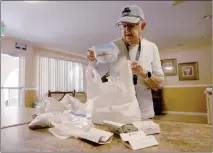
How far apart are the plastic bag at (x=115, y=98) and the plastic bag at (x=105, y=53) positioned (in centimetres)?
7

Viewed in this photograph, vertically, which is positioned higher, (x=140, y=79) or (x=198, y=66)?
(x=198, y=66)

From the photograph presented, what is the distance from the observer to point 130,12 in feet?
2.23

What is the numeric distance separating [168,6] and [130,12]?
1.70m

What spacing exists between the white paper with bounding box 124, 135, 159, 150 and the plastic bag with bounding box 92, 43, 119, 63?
0.34 meters

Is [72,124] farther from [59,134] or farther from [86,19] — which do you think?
[86,19]

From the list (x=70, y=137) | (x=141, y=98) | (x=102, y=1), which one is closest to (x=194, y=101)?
(x=102, y=1)

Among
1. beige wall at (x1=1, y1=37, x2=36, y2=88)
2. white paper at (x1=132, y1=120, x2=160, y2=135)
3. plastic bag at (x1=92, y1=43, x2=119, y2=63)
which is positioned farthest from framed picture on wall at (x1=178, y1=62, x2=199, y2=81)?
white paper at (x1=132, y1=120, x2=160, y2=135)

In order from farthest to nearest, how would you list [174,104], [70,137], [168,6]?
[174,104] < [168,6] < [70,137]

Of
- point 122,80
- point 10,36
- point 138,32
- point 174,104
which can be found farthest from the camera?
point 174,104

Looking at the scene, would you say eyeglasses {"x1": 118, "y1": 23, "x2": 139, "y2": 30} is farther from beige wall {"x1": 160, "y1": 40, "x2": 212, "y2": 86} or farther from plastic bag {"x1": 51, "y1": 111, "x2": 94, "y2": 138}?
beige wall {"x1": 160, "y1": 40, "x2": 212, "y2": 86}

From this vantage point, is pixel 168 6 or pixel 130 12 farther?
pixel 168 6

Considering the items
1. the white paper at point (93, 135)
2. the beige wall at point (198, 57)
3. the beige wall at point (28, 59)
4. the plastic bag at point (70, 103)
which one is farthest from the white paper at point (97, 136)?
the beige wall at point (28, 59)

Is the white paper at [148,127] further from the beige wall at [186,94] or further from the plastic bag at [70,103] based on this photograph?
the beige wall at [186,94]

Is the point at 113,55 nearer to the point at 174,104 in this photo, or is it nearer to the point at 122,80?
the point at 122,80
